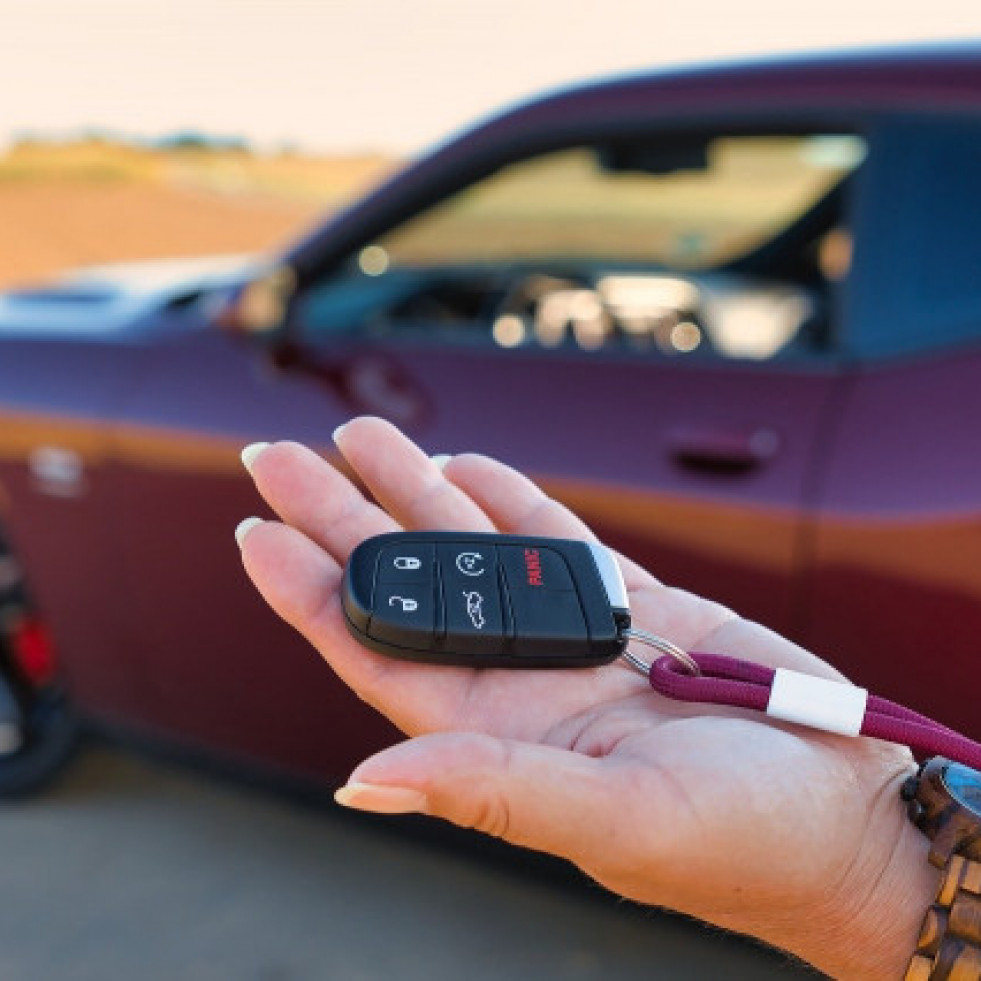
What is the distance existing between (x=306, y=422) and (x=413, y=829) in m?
0.86

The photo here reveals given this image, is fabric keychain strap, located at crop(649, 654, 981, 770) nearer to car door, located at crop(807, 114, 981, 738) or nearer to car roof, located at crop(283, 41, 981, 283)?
car door, located at crop(807, 114, 981, 738)

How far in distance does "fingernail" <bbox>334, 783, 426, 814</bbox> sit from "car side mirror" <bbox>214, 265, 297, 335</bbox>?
1.76 meters

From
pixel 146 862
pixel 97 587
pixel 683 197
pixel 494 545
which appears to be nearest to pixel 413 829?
pixel 146 862

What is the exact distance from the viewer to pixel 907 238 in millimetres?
2281

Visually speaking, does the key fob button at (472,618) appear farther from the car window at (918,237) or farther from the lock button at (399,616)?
the car window at (918,237)

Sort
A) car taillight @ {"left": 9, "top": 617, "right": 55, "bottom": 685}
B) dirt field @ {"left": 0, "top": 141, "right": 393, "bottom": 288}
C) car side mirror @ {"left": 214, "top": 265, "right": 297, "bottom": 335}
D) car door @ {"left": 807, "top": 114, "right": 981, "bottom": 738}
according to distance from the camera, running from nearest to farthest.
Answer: car door @ {"left": 807, "top": 114, "right": 981, "bottom": 738} → car side mirror @ {"left": 214, "top": 265, "right": 297, "bottom": 335} → car taillight @ {"left": 9, "top": 617, "right": 55, "bottom": 685} → dirt field @ {"left": 0, "top": 141, "right": 393, "bottom": 288}

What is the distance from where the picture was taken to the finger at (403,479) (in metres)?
1.64

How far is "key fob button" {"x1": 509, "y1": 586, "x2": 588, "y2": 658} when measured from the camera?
1394mm

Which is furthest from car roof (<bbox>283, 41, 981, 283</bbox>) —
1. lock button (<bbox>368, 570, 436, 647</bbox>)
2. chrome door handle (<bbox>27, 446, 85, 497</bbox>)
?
lock button (<bbox>368, 570, 436, 647</bbox>)

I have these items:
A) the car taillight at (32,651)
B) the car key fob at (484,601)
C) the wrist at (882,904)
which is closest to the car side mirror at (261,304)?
the car taillight at (32,651)

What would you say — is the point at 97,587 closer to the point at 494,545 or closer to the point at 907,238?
the point at 494,545

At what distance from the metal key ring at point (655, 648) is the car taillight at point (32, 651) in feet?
6.73

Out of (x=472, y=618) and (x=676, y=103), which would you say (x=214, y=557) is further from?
(x=472, y=618)

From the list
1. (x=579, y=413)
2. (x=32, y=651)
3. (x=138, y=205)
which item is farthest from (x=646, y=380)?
(x=138, y=205)
